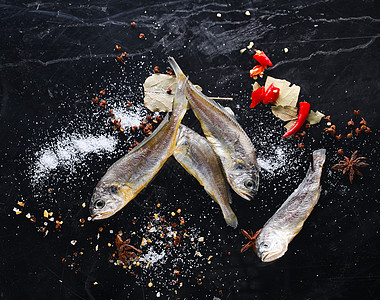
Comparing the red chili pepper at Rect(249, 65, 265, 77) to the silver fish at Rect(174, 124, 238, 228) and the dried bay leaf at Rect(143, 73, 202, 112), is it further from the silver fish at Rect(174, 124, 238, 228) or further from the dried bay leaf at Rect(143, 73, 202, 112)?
the silver fish at Rect(174, 124, 238, 228)

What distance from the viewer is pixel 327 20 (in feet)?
12.2

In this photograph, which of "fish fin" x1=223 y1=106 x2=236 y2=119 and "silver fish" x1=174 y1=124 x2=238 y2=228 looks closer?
"silver fish" x1=174 y1=124 x2=238 y2=228

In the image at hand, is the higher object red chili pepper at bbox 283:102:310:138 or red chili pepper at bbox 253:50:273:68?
red chili pepper at bbox 253:50:273:68

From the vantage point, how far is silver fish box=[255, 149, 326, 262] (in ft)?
11.1

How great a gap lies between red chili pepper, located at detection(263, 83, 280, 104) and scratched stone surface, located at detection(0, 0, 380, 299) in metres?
0.11

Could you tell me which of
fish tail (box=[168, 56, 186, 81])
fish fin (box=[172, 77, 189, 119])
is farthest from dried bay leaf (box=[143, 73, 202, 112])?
fish fin (box=[172, 77, 189, 119])

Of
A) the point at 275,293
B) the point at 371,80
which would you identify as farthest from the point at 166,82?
the point at 275,293

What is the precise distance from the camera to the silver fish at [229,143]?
3.31 metres

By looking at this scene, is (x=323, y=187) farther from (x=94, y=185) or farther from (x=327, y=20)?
(x=94, y=185)

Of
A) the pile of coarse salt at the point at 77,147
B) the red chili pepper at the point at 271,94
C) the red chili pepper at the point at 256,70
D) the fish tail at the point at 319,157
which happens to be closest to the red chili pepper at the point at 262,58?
the red chili pepper at the point at 256,70

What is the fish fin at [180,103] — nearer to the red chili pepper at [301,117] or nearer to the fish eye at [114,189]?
the fish eye at [114,189]

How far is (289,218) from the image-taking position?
11.3 ft

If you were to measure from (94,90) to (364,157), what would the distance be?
8.72 ft

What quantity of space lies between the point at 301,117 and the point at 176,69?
1247 mm
